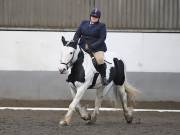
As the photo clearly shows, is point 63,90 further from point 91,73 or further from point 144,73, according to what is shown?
point 91,73

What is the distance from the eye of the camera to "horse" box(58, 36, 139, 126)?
13188mm

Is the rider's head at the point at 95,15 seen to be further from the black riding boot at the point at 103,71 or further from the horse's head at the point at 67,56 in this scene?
the black riding boot at the point at 103,71

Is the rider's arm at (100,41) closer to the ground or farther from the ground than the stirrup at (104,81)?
farther from the ground

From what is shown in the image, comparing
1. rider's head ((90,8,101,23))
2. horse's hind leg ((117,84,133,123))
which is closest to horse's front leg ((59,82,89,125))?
rider's head ((90,8,101,23))

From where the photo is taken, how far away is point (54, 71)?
61.6 ft

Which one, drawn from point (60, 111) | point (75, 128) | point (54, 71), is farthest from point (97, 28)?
point (54, 71)

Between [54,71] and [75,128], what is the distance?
5872 mm

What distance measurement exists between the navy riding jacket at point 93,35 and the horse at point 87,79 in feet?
0.76

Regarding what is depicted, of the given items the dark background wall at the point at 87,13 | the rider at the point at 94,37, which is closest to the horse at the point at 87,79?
the rider at the point at 94,37

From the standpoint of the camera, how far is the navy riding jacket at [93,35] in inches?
540

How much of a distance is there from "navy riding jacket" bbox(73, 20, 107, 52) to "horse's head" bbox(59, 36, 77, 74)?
52cm

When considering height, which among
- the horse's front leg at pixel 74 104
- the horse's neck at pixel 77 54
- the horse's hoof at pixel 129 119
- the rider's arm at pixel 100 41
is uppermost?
the rider's arm at pixel 100 41

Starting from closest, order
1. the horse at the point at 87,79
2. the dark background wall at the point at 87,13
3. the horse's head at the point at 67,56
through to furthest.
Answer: the horse's head at the point at 67,56 < the horse at the point at 87,79 < the dark background wall at the point at 87,13

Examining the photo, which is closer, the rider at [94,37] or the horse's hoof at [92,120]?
the rider at [94,37]
